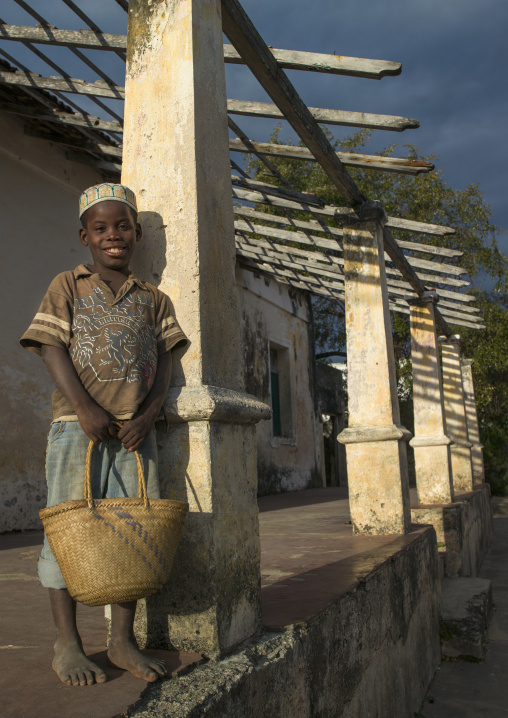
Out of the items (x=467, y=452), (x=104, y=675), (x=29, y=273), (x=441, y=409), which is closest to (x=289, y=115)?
(x=104, y=675)

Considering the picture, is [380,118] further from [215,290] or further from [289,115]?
[215,290]

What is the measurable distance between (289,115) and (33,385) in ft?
13.9

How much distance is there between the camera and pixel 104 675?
67.1 inches

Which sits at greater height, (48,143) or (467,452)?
(48,143)

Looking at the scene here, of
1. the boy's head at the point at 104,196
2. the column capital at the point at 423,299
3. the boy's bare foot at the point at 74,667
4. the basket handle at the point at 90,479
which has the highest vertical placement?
the column capital at the point at 423,299

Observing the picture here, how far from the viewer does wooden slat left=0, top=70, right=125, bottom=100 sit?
16.8ft

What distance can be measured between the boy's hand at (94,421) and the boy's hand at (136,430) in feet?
0.16

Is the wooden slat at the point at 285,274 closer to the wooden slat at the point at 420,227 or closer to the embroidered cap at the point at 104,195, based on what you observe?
the wooden slat at the point at 420,227

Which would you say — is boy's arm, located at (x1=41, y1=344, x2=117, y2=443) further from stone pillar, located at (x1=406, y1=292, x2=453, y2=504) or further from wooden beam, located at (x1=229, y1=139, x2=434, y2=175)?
stone pillar, located at (x1=406, y1=292, x2=453, y2=504)

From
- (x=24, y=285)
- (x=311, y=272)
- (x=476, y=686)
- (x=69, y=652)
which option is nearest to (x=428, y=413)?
(x=311, y=272)

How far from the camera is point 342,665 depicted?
8.57 ft

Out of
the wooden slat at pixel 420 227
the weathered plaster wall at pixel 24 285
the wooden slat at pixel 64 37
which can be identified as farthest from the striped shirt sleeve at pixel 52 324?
the weathered plaster wall at pixel 24 285

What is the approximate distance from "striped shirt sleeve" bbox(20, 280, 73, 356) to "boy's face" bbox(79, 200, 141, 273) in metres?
0.21

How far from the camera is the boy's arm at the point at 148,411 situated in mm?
1910
